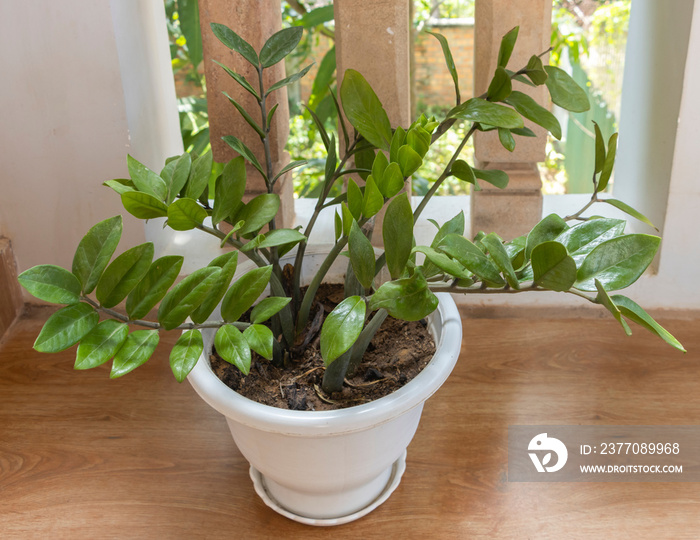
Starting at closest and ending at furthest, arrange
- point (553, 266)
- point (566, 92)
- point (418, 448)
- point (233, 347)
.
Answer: point (553, 266)
point (233, 347)
point (566, 92)
point (418, 448)

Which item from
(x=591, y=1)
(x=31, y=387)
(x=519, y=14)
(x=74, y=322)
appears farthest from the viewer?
(x=591, y=1)

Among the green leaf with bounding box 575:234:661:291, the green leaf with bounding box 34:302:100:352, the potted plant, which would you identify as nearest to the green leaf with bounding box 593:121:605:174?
the potted plant

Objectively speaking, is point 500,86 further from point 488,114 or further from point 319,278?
point 319,278

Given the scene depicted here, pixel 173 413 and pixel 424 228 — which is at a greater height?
pixel 424 228

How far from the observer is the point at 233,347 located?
2.07 feet

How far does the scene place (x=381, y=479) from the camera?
88cm

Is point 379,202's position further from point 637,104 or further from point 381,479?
point 637,104

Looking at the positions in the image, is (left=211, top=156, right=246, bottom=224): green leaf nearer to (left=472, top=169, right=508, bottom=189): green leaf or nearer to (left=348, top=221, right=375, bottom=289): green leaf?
(left=348, top=221, right=375, bottom=289): green leaf

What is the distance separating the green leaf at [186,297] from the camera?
61 cm

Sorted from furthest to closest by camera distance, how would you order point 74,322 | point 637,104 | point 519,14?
point 637,104
point 519,14
point 74,322

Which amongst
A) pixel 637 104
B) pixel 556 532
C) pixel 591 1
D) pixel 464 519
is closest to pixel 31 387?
pixel 464 519

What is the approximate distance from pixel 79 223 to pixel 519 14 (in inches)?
30.9

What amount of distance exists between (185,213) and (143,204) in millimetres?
40

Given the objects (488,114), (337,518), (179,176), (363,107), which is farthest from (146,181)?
(337,518)
